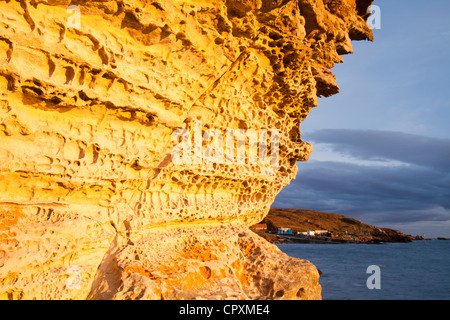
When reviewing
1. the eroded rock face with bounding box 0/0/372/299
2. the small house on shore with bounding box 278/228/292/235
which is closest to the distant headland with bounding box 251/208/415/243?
the small house on shore with bounding box 278/228/292/235

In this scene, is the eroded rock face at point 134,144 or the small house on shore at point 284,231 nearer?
the eroded rock face at point 134,144

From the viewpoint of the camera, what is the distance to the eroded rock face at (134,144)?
266 cm

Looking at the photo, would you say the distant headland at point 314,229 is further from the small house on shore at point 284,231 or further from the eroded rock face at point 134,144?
the eroded rock face at point 134,144

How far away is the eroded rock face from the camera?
2.66 meters

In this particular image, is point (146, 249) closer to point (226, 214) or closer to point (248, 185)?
point (226, 214)

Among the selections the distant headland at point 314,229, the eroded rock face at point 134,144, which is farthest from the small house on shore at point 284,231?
the eroded rock face at point 134,144

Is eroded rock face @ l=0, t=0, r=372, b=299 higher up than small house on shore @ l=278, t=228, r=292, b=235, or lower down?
higher up

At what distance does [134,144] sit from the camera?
137 inches

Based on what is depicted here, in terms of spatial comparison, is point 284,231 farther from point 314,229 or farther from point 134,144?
point 134,144

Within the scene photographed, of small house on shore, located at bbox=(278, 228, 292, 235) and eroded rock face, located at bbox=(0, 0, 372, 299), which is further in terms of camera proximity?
small house on shore, located at bbox=(278, 228, 292, 235)

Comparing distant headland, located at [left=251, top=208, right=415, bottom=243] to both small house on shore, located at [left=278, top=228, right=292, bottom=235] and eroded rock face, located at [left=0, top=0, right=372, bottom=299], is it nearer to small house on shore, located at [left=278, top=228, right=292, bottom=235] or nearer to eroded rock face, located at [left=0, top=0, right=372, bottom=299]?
small house on shore, located at [left=278, top=228, right=292, bottom=235]
